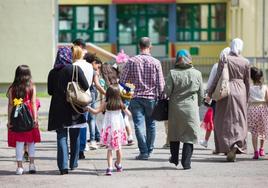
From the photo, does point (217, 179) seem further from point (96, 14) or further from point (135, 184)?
point (96, 14)

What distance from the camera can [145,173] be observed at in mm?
13000

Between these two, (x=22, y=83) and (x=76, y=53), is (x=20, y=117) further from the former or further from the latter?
(x=76, y=53)

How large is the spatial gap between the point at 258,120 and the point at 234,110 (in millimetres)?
778

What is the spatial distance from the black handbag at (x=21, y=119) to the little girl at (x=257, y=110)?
3787 millimetres

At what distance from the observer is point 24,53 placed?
28.6 m

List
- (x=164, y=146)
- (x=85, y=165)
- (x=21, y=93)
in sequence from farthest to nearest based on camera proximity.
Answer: (x=164, y=146) < (x=85, y=165) < (x=21, y=93)

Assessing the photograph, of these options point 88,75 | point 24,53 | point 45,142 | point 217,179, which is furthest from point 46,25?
point 217,179

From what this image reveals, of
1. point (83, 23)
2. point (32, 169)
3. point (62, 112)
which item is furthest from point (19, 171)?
point (83, 23)

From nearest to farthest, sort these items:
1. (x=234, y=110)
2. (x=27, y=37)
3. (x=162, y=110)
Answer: (x=162, y=110)
(x=234, y=110)
(x=27, y=37)

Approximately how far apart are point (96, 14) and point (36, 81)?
60.1 feet

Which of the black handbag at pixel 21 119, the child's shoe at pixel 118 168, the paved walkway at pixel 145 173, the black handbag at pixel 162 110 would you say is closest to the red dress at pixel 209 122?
the paved walkway at pixel 145 173

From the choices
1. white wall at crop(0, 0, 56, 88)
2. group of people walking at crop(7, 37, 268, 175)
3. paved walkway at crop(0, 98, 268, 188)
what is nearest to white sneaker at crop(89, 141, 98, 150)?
paved walkway at crop(0, 98, 268, 188)

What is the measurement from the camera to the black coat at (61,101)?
12.9 m

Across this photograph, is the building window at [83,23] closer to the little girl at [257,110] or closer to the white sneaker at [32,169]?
the little girl at [257,110]
